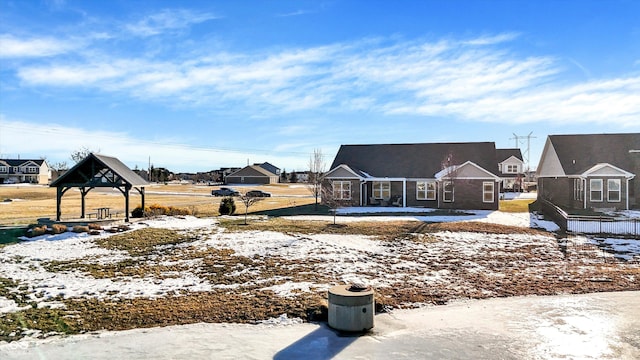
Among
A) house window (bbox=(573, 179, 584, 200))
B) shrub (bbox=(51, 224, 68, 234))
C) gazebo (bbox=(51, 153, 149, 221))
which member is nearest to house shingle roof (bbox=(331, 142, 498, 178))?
house window (bbox=(573, 179, 584, 200))

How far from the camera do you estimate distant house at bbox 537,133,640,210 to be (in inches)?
1278

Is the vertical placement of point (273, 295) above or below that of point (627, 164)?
below

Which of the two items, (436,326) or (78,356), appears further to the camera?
(436,326)

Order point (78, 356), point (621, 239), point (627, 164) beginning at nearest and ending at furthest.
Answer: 1. point (78, 356)
2. point (621, 239)
3. point (627, 164)

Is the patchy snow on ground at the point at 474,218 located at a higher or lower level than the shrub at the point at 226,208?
lower

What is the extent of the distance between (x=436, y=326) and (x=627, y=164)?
32.4 meters

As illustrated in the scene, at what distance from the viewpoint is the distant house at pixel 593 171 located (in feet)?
107

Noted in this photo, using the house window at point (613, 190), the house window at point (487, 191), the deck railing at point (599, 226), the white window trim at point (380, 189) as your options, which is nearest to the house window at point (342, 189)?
the white window trim at point (380, 189)

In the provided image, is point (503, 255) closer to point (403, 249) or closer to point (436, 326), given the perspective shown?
point (403, 249)

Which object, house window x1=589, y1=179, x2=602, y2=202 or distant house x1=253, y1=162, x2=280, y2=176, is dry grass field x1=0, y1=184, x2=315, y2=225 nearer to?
house window x1=589, y1=179, x2=602, y2=202

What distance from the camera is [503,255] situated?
17.0 metres

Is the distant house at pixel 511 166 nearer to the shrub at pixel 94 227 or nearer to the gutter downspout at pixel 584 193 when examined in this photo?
the gutter downspout at pixel 584 193

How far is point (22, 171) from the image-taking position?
106 metres

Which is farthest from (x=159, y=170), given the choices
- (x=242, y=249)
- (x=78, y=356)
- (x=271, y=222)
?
(x=78, y=356)
